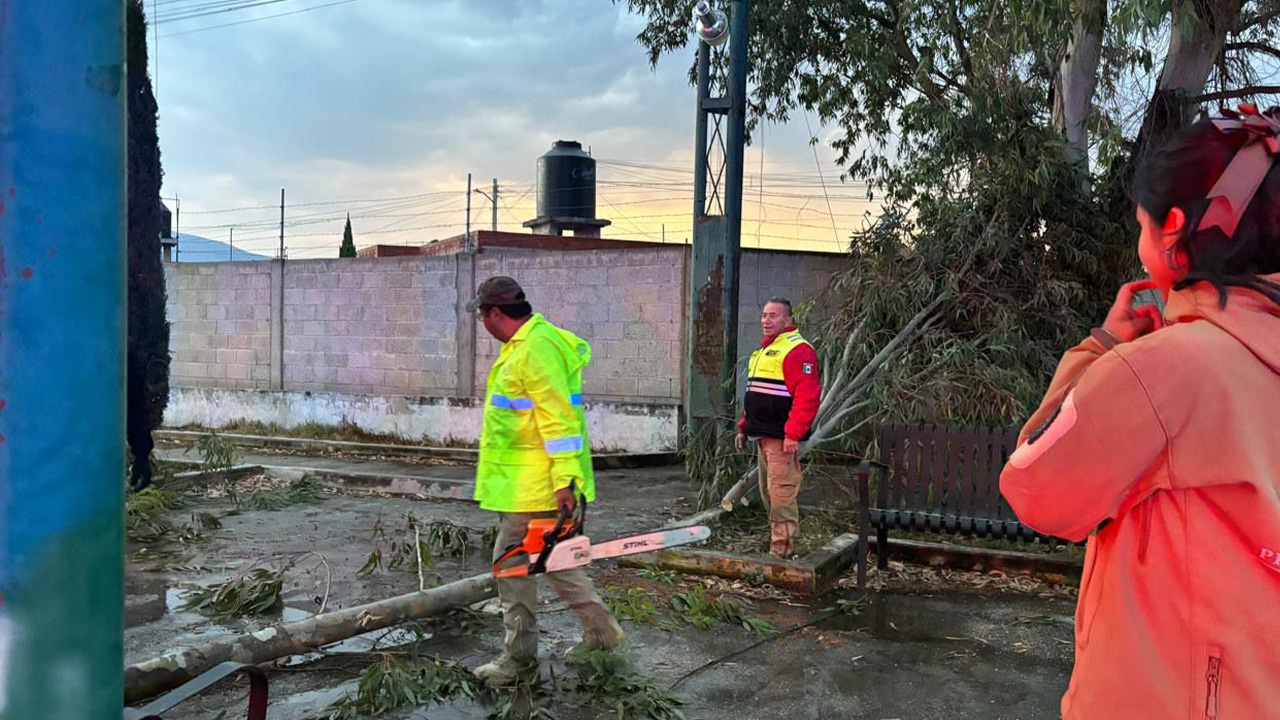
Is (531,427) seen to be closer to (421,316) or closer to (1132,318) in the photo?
(1132,318)

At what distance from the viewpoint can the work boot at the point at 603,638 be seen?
4277mm

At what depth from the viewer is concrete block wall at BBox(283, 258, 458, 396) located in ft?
43.0

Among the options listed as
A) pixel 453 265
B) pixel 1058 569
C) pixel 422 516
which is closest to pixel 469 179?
pixel 453 265

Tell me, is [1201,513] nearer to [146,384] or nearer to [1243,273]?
[1243,273]

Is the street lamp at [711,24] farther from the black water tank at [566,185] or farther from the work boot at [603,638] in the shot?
the black water tank at [566,185]

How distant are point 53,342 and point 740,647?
3.87m

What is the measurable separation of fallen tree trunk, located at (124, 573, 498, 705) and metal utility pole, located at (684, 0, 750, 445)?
179 inches

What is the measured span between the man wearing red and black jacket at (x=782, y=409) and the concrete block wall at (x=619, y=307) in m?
5.15

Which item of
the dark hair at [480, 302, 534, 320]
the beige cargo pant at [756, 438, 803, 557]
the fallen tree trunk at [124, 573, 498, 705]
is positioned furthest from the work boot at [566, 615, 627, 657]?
the beige cargo pant at [756, 438, 803, 557]

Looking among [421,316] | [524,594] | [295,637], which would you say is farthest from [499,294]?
[421,316]

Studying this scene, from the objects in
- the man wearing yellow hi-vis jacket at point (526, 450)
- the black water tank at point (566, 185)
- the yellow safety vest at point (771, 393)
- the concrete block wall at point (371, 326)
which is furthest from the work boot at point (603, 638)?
the black water tank at point (566, 185)

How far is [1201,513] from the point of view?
1.38m

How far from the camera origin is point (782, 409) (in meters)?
6.13

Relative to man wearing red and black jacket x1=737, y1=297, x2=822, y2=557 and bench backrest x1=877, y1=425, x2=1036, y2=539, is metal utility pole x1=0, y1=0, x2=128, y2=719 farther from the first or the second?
bench backrest x1=877, y1=425, x2=1036, y2=539
